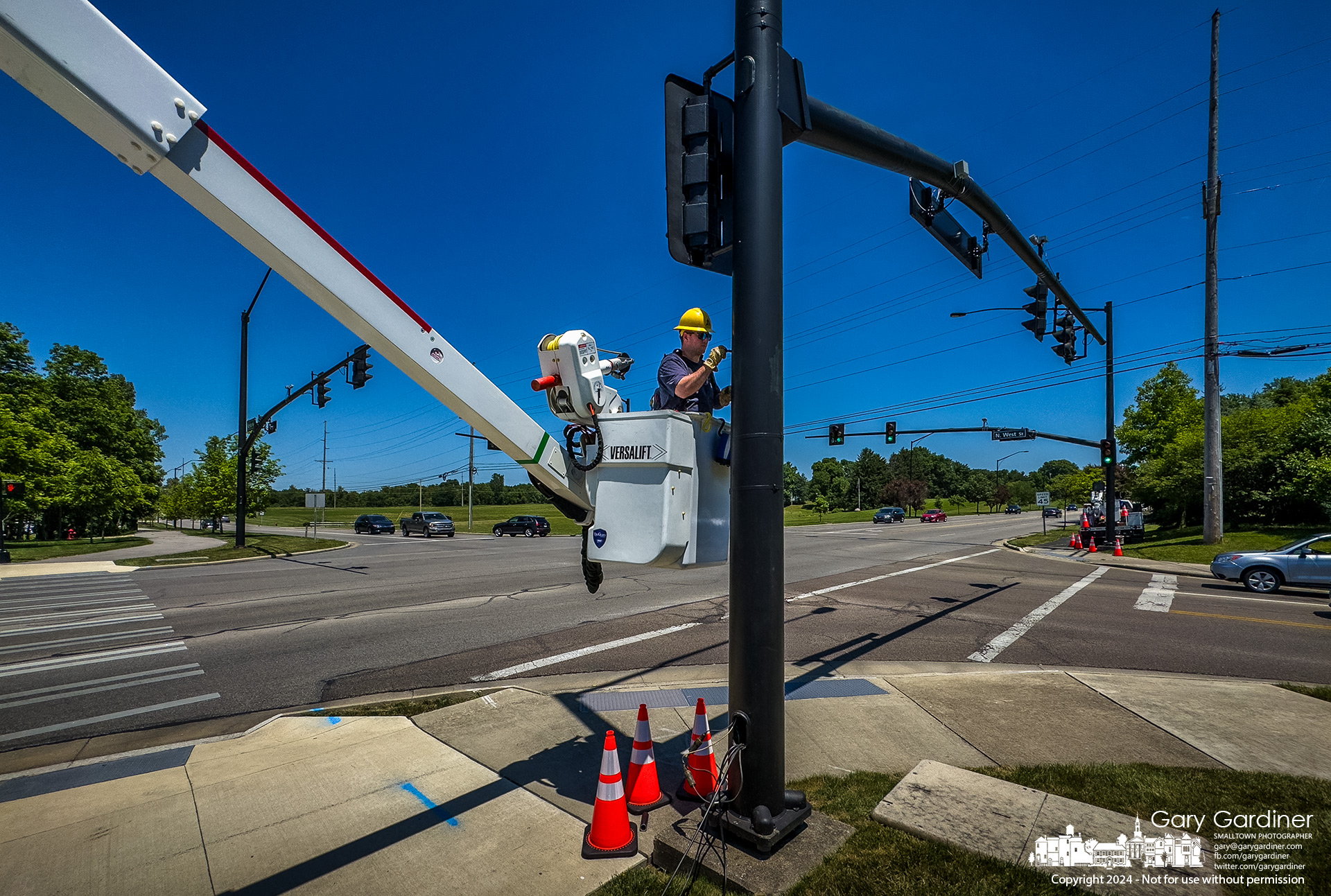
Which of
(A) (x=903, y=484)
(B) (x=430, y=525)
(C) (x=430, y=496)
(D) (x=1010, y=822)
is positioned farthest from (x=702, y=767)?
(C) (x=430, y=496)

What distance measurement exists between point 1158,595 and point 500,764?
1463cm

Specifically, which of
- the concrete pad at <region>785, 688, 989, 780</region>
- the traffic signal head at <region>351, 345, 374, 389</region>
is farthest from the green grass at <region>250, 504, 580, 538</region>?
the concrete pad at <region>785, 688, 989, 780</region>

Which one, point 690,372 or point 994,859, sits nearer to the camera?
point 994,859

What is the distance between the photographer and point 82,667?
722 cm

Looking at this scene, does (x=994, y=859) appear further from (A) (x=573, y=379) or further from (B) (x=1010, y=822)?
(A) (x=573, y=379)

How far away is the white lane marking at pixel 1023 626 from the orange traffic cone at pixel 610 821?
585 centimetres

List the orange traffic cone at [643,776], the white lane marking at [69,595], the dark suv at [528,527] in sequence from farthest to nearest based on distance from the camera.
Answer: the dark suv at [528,527] → the white lane marking at [69,595] → the orange traffic cone at [643,776]

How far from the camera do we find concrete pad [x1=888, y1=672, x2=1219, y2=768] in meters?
4.45

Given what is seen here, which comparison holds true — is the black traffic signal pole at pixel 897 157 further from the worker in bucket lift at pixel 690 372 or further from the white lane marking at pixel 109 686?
the white lane marking at pixel 109 686

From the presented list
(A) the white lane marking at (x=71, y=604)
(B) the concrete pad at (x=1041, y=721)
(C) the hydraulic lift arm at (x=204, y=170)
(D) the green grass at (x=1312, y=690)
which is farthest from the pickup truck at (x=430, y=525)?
(C) the hydraulic lift arm at (x=204, y=170)

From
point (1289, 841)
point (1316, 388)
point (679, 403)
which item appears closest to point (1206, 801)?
point (1289, 841)

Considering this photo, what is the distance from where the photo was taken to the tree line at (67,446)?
1086 inches

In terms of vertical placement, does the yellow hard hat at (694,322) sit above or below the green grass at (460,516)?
above

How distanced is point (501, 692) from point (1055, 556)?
23.0m
